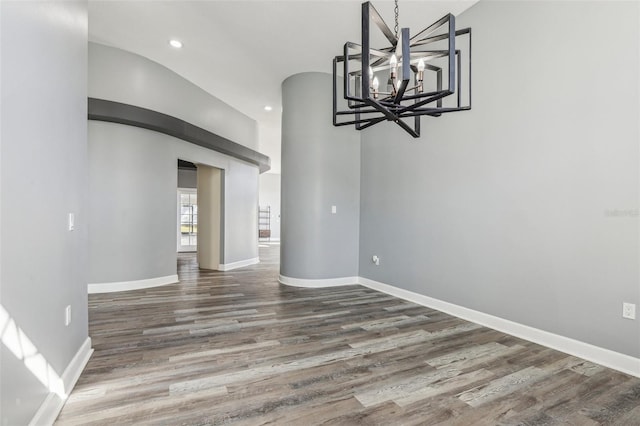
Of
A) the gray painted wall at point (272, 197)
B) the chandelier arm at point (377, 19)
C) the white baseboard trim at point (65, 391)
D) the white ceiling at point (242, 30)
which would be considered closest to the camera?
the white baseboard trim at point (65, 391)

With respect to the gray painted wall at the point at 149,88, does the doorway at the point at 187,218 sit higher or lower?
lower

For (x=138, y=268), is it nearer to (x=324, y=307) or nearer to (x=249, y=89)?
(x=324, y=307)

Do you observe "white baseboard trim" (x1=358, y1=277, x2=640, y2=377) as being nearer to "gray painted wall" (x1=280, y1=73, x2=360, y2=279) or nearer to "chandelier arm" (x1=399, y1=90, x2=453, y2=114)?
"gray painted wall" (x1=280, y1=73, x2=360, y2=279)

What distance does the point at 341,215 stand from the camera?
4.94 m

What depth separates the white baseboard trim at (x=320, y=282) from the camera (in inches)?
189

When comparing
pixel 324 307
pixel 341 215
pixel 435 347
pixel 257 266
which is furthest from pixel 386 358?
pixel 257 266

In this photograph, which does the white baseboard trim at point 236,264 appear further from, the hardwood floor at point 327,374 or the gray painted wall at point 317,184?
the hardwood floor at point 327,374

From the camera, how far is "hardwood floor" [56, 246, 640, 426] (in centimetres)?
170

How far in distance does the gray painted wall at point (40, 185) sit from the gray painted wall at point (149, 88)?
238cm

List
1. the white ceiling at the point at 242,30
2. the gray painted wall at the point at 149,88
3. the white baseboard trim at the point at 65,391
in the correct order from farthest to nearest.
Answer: the gray painted wall at the point at 149,88, the white ceiling at the point at 242,30, the white baseboard trim at the point at 65,391

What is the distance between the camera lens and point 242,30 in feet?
12.2

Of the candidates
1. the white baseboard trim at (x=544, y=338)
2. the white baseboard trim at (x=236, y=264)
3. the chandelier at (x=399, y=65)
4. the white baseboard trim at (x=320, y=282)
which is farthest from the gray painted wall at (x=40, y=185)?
the white baseboard trim at (x=236, y=264)

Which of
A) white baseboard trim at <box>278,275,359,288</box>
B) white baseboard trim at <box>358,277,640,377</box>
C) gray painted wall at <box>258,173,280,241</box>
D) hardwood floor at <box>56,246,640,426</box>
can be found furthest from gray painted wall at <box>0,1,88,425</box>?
gray painted wall at <box>258,173,280,241</box>

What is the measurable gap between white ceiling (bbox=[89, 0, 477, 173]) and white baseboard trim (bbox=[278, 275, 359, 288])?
3.28 metres
